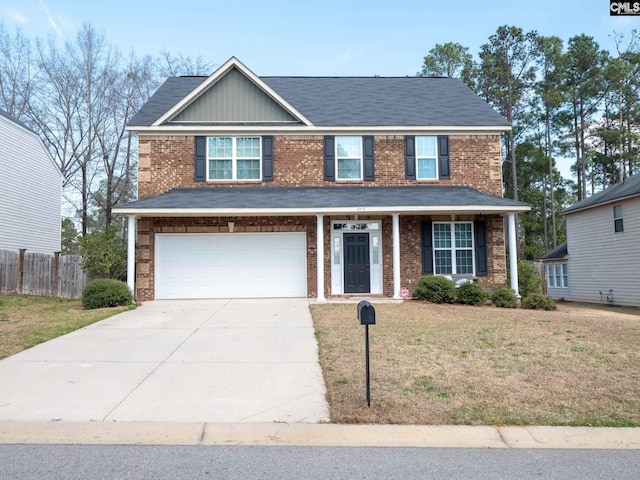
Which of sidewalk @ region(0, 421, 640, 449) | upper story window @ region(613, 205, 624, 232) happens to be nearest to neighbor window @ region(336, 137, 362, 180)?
upper story window @ region(613, 205, 624, 232)

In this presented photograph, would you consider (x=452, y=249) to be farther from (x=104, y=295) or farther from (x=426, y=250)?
(x=104, y=295)

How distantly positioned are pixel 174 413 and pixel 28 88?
3077cm

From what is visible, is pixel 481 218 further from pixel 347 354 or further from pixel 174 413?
pixel 174 413

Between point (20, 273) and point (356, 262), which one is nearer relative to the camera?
point (356, 262)

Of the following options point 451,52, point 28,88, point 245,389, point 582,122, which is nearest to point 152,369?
point 245,389

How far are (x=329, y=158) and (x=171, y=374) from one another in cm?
1113

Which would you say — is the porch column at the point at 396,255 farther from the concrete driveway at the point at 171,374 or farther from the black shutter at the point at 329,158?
the concrete driveway at the point at 171,374

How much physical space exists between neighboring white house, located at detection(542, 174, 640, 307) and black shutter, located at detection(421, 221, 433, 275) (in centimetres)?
906

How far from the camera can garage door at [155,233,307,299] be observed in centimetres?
1575

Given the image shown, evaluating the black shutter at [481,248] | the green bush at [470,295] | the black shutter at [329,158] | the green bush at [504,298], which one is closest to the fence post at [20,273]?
the black shutter at [329,158]

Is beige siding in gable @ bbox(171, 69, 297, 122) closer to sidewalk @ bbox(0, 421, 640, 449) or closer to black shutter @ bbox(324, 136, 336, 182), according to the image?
black shutter @ bbox(324, 136, 336, 182)

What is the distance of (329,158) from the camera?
1666 cm

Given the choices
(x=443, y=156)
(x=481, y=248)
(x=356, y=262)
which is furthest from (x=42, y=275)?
(x=481, y=248)

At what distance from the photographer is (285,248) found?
15930 mm
